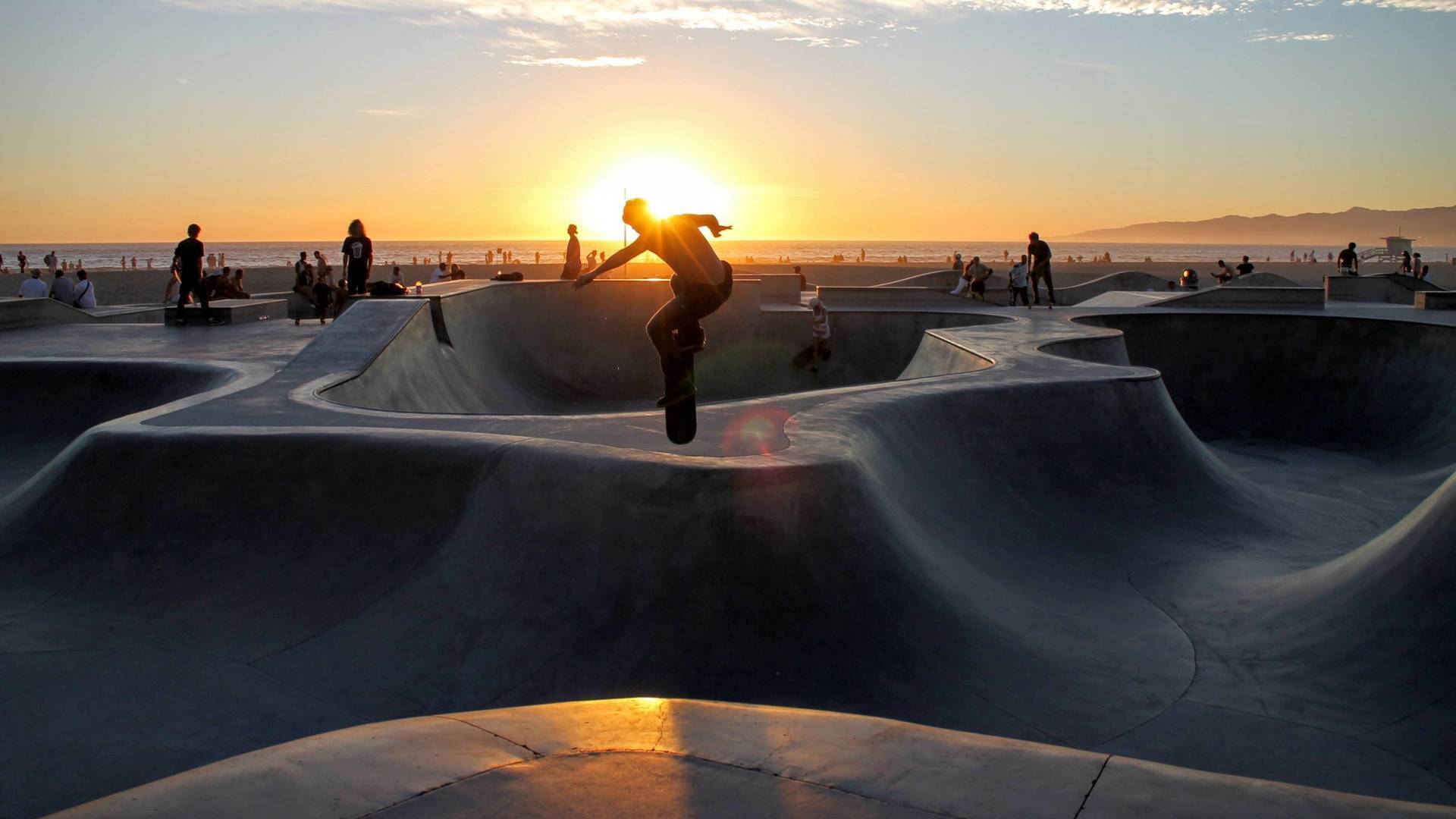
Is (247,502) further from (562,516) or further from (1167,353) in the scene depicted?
(1167,353)

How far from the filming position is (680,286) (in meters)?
6.46

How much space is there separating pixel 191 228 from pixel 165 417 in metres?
9.13

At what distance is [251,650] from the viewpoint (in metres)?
5.79

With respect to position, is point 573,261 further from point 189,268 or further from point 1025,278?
point 1025,278

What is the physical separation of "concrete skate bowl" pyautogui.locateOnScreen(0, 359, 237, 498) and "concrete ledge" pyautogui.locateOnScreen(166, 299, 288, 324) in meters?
6.60

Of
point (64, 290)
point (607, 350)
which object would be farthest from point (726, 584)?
point (64, 290)

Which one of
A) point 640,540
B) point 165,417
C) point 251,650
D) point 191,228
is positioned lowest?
point 251,650

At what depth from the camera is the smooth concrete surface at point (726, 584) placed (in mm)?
5199

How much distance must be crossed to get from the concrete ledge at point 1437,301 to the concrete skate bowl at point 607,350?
9.17m

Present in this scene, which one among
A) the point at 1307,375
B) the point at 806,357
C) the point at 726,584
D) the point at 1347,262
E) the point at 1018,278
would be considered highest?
the point at 1347,262

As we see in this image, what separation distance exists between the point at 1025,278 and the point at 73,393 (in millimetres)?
19789

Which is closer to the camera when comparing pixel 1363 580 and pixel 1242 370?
pixel 1363 580

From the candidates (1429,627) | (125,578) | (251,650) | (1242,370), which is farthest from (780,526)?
(1242,370)

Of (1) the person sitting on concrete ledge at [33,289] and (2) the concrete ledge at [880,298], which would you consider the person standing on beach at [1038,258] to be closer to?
(2) the concrete ledge at [880,298]
